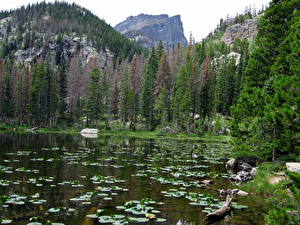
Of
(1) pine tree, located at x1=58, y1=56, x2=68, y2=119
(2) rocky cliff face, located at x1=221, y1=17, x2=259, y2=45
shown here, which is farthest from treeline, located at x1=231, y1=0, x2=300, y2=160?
(2) rocky cliff face, located at x1=221, y1=17, x2=259, y2=45

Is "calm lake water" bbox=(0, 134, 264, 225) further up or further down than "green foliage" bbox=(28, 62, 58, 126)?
further down

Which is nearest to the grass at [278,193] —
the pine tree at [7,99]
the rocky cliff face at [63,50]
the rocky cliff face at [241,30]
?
the pine tree at [7,99]

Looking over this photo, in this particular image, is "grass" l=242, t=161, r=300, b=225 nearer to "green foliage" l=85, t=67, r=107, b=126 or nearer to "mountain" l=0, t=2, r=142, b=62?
"green foliage" l=85, t=67, r=107, b=126

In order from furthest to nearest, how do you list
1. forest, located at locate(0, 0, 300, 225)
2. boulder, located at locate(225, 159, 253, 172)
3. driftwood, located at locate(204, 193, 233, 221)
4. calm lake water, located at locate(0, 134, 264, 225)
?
1. boulder, located at locate(225, 159, 253, 172)
2. forest, located at locate(0, 0, 300, 225)
3. driftwood, located at locate(204, 193, 233, 221)
4. calm lake water, located at locate(0, 134, 264, 225)

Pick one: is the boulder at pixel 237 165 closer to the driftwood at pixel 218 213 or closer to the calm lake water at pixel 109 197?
the calm lake water at pixel 109 197

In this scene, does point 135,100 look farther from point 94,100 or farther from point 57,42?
point 57,42

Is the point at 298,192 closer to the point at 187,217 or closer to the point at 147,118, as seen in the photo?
the point at 187,217

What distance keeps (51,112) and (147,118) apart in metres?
29.1

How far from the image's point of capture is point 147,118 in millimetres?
87562

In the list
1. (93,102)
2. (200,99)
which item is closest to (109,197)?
(200,99)

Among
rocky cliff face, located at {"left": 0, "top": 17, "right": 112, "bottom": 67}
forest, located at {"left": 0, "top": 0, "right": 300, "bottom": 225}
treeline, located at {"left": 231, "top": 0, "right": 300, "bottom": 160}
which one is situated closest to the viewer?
treeline, located at {"left": 231, "top": 0, "right": 300, "bottom": 160}

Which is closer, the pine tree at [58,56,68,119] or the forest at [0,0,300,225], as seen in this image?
the forest at [0,0,300,225]

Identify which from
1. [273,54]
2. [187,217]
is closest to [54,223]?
[187,217]

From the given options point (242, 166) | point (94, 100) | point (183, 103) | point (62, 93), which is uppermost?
point (62, 93)
